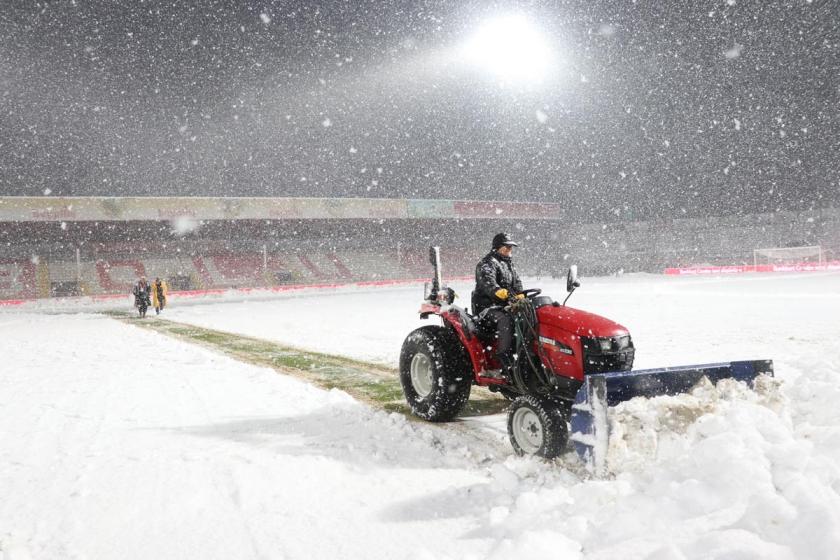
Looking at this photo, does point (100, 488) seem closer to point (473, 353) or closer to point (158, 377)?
point (473, 353)

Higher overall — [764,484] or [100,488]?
[764,484]

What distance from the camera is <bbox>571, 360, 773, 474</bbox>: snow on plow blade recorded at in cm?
309

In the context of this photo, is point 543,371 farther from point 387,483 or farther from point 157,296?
point 157,296

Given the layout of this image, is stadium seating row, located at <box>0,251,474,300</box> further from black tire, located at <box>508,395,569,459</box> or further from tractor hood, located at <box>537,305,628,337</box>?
black tire, located at <box>508,395,569,459</box>

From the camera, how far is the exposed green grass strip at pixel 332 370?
5.54 m

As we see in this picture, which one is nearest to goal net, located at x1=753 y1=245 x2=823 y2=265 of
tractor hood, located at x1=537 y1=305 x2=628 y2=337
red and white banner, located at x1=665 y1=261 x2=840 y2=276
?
red and white banner, located at x1=665 y1=261 x2=840 y2=276

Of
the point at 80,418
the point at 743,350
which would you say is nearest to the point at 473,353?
the point at 80,418

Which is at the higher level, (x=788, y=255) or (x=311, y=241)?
(x=311, y=241)

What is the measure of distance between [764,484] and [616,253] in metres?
52.5

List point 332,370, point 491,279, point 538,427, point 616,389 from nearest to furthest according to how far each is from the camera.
A: point 616,389 < point 538,427 < point 491,279 < point 332,370

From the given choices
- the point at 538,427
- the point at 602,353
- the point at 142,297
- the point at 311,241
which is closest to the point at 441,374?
the point at 538,427

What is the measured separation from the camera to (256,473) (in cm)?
360

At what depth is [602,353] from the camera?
3615 mm

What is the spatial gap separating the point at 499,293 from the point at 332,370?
415cm
